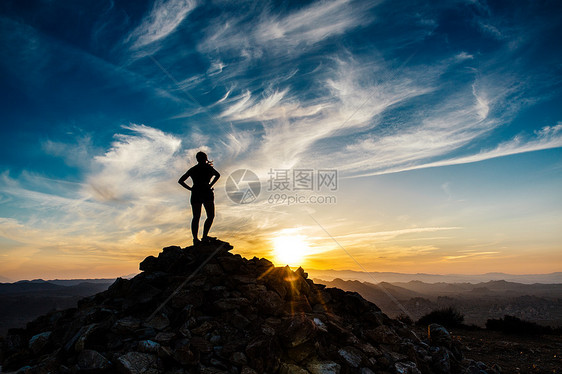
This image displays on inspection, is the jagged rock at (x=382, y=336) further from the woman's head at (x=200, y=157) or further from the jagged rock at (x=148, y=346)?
the woman's head at (x=200, y=157)

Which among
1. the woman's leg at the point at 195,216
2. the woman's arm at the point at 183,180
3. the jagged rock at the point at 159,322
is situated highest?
the woman's arm at the point at 183,180

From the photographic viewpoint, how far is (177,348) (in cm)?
544

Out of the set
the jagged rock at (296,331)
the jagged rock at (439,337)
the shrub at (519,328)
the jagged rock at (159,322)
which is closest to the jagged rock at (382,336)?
the jagged rock at (439,337)

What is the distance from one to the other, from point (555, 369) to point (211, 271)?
10998mm

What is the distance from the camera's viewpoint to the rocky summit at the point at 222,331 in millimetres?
5463

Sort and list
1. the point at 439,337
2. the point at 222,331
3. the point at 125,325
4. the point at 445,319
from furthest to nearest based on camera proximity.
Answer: the point at 445,319, the point at 439,337, the point at 222,331, the point at 125,325

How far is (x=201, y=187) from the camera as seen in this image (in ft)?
31.6

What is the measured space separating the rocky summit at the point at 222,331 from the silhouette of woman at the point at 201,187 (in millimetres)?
1022

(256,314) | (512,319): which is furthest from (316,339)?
(512,319)

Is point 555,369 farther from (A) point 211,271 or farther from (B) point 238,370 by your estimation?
(A) point 211,271

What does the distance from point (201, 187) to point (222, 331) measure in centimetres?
479

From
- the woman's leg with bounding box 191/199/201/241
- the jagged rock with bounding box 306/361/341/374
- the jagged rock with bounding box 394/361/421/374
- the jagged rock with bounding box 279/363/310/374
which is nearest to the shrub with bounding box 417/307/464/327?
the jagged rock with bounding box 394/361/421/374

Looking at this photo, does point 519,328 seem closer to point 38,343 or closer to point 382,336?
point 382,336

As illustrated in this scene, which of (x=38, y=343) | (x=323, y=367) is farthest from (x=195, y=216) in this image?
(x=323, y=367)
